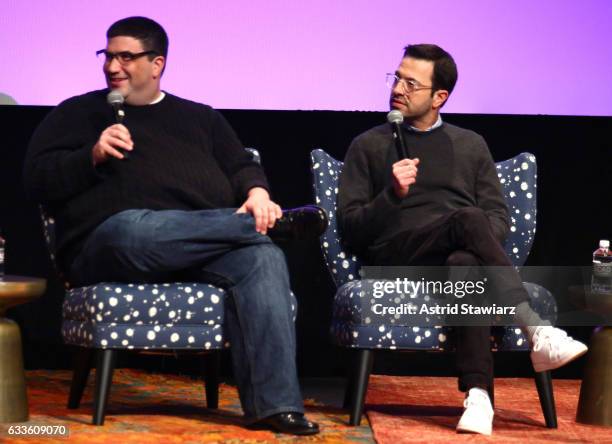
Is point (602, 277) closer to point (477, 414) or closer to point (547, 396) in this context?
point (547, 396)

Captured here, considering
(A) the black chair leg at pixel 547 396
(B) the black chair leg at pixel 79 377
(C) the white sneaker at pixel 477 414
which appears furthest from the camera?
(B) the black chair leg at pixel 79 377

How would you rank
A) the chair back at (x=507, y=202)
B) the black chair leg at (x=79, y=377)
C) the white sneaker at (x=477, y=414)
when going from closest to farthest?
the white sneaker at (x=477, y=414) < the black chair leg at (x=79, y=377) < the chair back at (x=507, y=202)

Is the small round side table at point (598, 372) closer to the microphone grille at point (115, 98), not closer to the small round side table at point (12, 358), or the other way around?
the microphone grille at point (115, 98)

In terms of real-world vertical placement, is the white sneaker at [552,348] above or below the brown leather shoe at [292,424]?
above

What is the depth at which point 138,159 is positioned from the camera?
9.80 feet

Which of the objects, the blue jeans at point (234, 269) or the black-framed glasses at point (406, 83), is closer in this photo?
the blue jeans at point (234, 269)

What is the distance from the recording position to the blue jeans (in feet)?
8.73

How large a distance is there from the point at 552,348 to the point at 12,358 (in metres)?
1.45

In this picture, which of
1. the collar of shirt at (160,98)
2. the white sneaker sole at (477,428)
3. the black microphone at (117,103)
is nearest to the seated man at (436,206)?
the white sneaker sole at (477,428)

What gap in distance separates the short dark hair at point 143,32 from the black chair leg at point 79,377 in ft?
2.98

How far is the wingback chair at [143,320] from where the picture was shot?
2725 millimetres

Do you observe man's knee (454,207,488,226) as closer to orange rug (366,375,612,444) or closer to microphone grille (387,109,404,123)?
microphone grille (387,109,404,123)

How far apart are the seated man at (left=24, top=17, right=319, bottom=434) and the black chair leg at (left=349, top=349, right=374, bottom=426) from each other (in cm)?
29

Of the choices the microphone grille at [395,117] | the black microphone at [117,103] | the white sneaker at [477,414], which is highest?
the microphone grille at [395,117]
